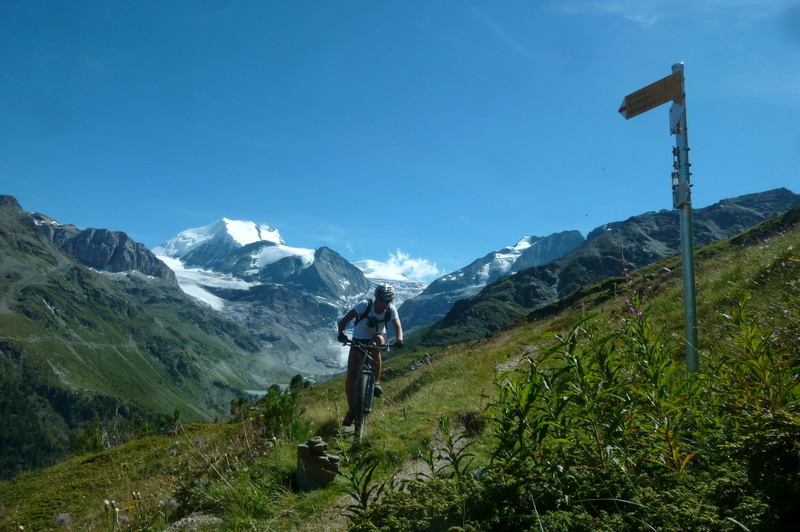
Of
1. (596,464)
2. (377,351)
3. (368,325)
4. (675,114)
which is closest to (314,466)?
(377,351)

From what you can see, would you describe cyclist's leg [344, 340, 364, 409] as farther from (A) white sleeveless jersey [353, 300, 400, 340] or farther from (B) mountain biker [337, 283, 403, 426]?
(A) white sleeveless jersey [353, 300, 400, 340]

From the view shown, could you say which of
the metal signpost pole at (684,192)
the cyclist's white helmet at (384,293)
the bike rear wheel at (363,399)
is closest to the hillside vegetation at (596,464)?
the metal signpost pole at (684,192)

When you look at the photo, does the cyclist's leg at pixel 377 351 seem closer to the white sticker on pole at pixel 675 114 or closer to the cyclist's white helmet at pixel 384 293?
the cyclist's white helmet at pixel 384 293

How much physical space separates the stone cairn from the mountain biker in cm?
296

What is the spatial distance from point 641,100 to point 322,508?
579cm

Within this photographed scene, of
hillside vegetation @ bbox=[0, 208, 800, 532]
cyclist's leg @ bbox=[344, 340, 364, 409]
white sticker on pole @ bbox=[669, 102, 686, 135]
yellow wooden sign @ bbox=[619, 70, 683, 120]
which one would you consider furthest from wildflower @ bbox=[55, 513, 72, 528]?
white sticker on pole @ bbox=[669, 102, 686, 135]

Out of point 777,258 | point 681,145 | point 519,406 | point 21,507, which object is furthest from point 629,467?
point 21,507

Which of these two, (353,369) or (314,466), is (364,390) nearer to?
(353,369)

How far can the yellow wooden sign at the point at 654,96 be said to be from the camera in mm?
5215

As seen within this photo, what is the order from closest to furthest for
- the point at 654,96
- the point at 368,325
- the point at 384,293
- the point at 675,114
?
1. the point at 675,114
2. the point at 654,96
3. the point at 368,325
4. the point at 384,293

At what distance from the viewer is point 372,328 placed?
9.27 meters

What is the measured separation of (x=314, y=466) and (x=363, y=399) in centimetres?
260

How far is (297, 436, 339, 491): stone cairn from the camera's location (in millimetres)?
5820

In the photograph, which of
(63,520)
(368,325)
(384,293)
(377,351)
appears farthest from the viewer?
(384,293)
